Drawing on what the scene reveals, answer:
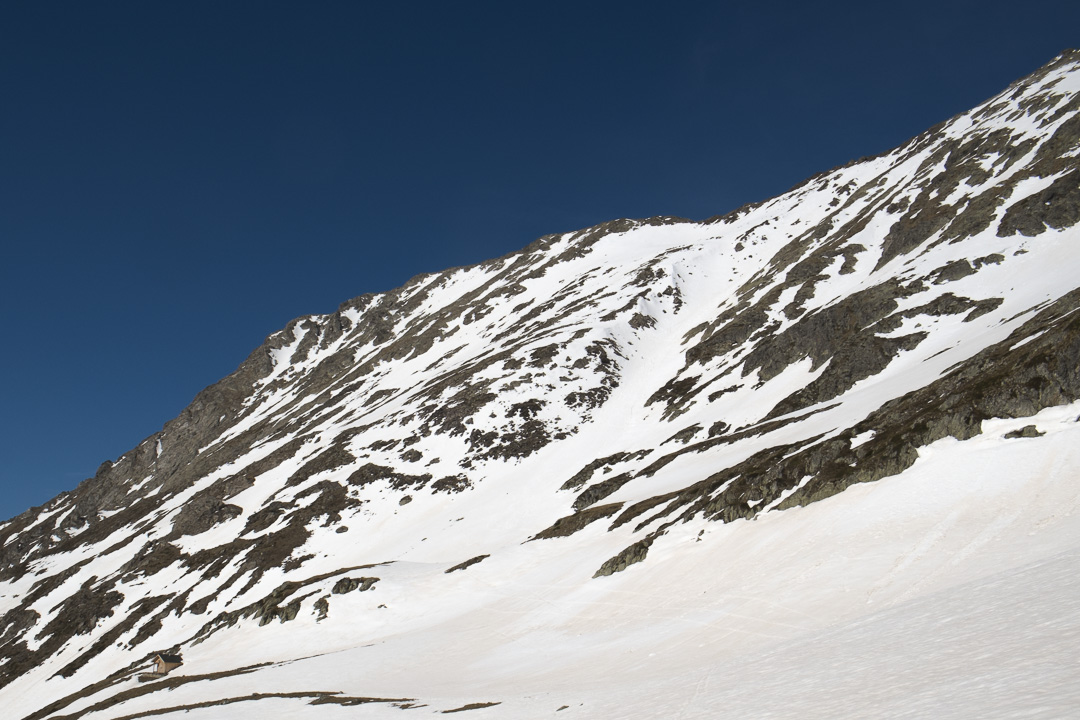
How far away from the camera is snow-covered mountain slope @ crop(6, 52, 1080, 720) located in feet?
59.8

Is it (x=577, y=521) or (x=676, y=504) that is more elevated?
(x=577, y=521)

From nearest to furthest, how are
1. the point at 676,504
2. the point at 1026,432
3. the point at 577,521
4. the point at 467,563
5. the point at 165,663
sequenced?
the point at 1026,432
the point at 676,504
the point at 165,663
the point at 577,521
the point at 467,563

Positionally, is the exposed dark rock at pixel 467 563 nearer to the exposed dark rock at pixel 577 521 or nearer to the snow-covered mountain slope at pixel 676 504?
the snow-covered mountain slope at pixel 676 504

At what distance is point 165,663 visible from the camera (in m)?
44.8

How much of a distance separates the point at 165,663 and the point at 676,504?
37587 millimetres

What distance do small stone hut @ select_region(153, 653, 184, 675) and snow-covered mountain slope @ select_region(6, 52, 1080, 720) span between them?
1.91 meters

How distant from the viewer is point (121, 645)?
6047 centimetres

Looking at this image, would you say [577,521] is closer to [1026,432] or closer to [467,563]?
[467,563]

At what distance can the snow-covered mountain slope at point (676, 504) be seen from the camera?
18.2 m

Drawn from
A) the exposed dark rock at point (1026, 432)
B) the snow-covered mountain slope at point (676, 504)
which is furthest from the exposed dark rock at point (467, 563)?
the exposed dark rock at point (1026, 432)

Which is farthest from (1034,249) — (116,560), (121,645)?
(116,560)

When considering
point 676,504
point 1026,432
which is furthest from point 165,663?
point 1026,432

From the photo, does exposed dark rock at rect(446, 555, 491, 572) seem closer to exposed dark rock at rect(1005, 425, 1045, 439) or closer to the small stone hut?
the small stone hut

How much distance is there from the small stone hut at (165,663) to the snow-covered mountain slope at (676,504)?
1906mm
